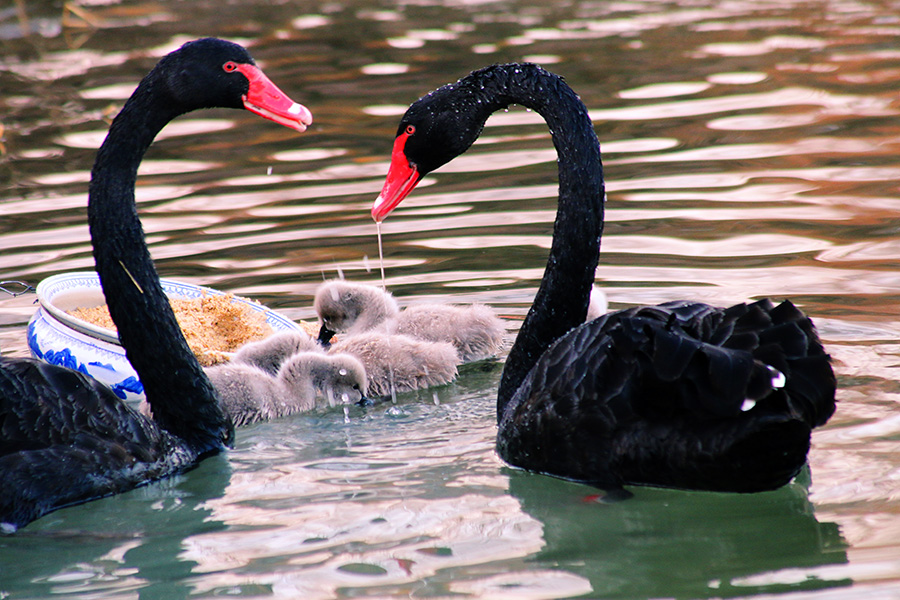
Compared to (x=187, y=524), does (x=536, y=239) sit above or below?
above

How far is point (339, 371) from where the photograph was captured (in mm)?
4484

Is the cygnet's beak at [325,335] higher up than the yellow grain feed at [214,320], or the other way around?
the yellow grain feed at [214,320]

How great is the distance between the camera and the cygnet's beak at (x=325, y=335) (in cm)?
521

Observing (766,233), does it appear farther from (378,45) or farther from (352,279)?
(378,45)

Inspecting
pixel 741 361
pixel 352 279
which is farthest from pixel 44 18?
pixel 741 361

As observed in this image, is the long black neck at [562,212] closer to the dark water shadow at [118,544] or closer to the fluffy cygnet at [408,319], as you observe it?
the fluffy cygnet at [408,319]

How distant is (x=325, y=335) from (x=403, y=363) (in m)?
0.67

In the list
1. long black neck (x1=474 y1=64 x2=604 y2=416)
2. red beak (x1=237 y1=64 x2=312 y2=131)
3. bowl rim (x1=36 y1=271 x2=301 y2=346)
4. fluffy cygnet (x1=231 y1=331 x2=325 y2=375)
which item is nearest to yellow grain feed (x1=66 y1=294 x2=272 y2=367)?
bowl rim (x1=36 y1=271 x2=301 y2=346)

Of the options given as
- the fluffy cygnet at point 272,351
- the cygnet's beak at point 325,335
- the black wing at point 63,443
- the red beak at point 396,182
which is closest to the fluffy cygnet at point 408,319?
the cygnet's beak at point 325,335

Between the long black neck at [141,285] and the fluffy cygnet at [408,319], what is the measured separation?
3.63 ft

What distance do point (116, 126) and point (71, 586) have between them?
4.96ft

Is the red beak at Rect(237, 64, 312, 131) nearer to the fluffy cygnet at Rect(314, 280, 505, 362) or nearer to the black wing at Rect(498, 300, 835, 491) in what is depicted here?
the black wing at Rect(498, 300, 835, 491)

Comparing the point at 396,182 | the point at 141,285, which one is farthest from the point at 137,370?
the point at 396,182

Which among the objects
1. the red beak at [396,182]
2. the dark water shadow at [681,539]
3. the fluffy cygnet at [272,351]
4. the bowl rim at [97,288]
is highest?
the red beak at [396,182]
